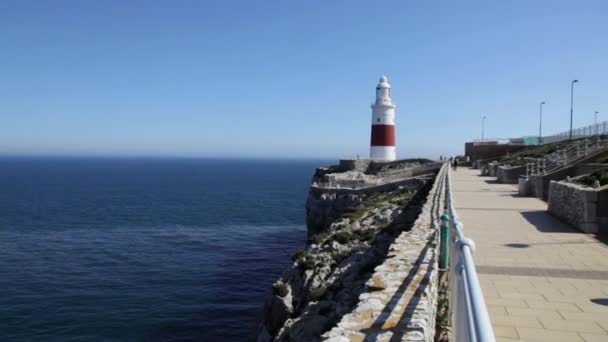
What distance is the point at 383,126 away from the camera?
51656 millimetres

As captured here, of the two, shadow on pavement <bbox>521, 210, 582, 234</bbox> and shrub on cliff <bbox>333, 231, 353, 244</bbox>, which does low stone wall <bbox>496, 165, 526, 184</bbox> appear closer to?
shadow on pavement <bbox>521, 210, 582, 234</bbox>

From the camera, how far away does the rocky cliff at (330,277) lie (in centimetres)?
873

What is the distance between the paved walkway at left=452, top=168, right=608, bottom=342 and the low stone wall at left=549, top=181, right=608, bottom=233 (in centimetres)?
33

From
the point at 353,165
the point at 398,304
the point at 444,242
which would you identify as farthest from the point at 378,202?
the point at 353,165

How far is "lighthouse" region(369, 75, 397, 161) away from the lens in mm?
51594

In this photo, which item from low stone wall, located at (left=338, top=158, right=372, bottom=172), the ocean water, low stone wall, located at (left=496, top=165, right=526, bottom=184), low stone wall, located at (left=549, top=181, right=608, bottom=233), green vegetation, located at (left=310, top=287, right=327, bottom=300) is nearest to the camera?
low stone wall, located at (left=549, top=181, right=608, bottom=233)

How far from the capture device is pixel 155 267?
2794cm

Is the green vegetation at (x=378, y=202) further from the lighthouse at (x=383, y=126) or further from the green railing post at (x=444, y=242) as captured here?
the lighthouse at (x=383, y=126)

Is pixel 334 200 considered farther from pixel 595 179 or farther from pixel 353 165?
pixel 595 179

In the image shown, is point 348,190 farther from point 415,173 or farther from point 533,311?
point 533,311

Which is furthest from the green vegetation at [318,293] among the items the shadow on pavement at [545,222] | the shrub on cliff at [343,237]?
the shadow on pavement at [545,222]

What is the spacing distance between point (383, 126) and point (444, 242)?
46.0 meters

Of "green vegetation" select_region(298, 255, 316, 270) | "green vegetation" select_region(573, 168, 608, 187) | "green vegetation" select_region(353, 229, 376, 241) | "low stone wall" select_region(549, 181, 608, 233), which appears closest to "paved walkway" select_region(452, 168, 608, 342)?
"low stone wall" select_region(549, 181, 608, 233)

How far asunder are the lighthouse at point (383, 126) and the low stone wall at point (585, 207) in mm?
39188
